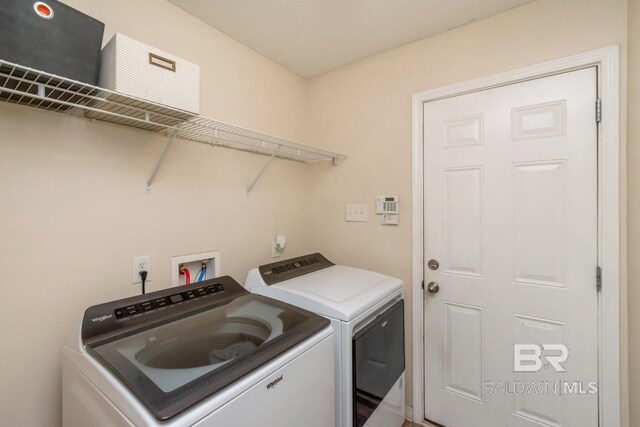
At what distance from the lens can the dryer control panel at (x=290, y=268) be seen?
64.3 inches

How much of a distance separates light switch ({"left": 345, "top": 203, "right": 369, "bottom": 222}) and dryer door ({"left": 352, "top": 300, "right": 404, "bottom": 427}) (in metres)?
0.65

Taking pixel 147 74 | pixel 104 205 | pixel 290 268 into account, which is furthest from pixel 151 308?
pixel 147 74

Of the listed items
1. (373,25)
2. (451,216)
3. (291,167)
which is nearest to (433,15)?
(373,25)

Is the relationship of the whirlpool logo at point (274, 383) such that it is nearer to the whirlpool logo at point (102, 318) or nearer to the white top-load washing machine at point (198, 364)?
the white top-load washing machine at point (198, 364)

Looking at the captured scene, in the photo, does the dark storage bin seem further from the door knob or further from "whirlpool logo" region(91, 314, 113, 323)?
the door knob

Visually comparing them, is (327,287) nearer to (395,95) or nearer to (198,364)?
(198,364)

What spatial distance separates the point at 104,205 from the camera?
1266 millimetres

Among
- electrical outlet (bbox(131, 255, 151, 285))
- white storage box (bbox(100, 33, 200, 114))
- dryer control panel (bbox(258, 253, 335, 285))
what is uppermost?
white storage box (bbox(100, 33, 200, 114))

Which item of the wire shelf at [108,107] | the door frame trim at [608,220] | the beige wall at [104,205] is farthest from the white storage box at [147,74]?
the door frame trim at [608,220]

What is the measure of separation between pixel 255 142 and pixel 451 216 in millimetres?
1298

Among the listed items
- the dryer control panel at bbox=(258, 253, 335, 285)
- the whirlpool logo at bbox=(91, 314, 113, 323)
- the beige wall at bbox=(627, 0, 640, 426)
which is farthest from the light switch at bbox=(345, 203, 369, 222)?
the whirlpool logo at bbox=(91, 314, 113, 323)

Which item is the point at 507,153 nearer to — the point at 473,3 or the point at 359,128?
the point at 473,3

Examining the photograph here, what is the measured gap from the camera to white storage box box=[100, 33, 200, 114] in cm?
100

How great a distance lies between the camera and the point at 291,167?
7.41 ft
